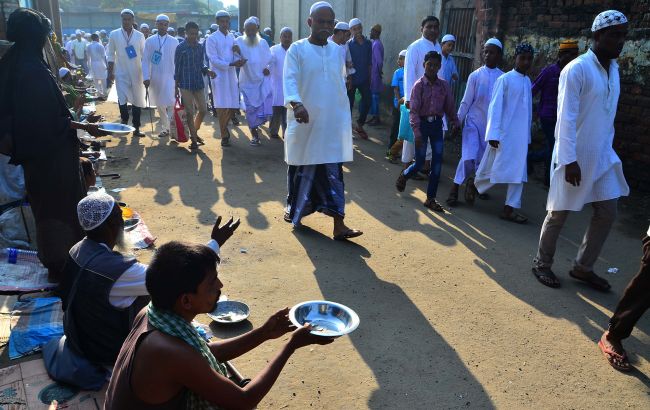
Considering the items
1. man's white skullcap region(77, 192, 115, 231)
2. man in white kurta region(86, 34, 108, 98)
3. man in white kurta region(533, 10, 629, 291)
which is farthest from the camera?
man in white kurta region(86, 34, 108, 98)

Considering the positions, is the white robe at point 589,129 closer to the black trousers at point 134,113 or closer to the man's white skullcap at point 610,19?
the man's white skullcap at point 610,19

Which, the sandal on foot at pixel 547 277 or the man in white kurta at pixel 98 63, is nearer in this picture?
the sandal on foot at pixel 547 277

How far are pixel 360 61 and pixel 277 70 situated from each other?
1679 millimetres

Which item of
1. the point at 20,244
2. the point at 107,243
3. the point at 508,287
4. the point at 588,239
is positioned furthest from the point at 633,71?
the point at 20,244

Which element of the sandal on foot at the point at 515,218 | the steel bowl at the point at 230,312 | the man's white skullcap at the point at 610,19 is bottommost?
the sandal on foot at the point at 515,218

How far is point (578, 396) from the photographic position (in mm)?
3023

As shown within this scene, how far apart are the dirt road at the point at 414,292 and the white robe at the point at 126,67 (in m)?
2.57

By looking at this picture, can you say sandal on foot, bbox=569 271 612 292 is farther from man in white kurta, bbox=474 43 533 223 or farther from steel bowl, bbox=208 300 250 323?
steel bowl, bbox=208 300 250 323

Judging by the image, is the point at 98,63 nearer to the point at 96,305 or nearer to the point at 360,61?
the point at 360,61

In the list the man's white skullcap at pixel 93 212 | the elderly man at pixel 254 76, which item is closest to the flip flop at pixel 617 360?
the man's white skullcap at pixel 93 212

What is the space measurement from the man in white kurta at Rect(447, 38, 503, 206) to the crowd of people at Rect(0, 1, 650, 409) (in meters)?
0.02

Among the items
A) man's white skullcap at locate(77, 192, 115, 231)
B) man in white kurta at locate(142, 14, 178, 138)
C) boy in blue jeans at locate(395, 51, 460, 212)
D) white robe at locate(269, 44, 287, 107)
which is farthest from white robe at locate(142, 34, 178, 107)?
man's white skullcap at locate(77, 192, 115, 231)

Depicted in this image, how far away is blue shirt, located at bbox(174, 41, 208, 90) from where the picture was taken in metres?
8.37

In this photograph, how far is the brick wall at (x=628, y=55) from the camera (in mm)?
6289
